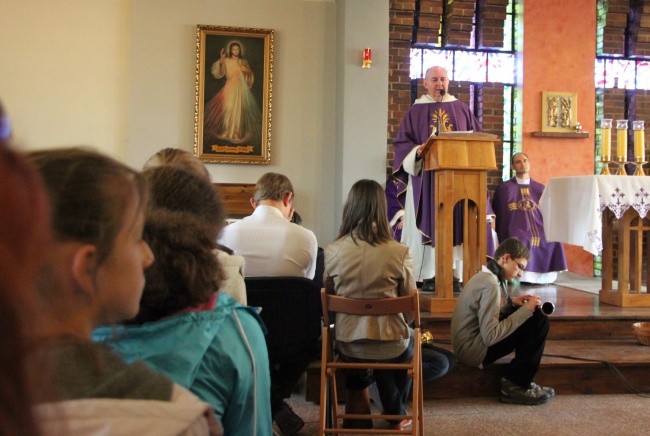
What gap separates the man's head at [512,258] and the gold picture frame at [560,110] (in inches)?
195

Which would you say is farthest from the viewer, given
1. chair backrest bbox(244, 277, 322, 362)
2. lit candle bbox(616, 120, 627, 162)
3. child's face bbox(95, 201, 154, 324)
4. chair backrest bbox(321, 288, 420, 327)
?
lit candle bbox(616, 120, 627, 162)

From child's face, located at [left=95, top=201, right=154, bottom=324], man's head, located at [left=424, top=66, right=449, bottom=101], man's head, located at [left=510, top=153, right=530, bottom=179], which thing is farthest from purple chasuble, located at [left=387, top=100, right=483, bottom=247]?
child's face, located at [left=95, top=201, right=154, bottom=324]

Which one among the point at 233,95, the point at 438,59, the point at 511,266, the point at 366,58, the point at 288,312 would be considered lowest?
the point at 288,312

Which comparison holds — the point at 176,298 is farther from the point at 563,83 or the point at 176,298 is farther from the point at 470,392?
the point at 563,83

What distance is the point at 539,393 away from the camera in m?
3.99

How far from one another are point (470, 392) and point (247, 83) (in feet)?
14.1

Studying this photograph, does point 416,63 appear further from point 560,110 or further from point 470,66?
point 560,110

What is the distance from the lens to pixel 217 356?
119cm

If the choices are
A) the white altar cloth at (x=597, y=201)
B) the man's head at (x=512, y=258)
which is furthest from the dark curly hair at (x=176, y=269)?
the white altar cloth at (x=597, y=201)

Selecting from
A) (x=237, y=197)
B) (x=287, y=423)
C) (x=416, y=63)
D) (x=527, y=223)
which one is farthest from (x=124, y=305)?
(x=416, y=63)

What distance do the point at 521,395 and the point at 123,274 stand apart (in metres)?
3.59

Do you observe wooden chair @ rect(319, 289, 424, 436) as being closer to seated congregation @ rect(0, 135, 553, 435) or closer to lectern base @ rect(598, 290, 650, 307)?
seated congregation @ rect(0, 135, 553, 435)

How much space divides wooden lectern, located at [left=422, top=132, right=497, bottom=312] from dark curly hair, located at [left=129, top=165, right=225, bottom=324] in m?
3.67

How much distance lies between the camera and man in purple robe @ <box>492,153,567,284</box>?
7750 mm
